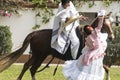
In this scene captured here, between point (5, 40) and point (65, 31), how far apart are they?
7393 millimetres

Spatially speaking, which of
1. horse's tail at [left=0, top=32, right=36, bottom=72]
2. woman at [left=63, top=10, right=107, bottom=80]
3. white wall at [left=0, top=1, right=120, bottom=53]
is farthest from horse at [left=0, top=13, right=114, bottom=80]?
white wall at [left=0, top=1, right=120, bottom=53]

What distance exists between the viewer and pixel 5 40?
1834 centimetres

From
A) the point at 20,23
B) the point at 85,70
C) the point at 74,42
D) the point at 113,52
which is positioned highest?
the point at 85,70

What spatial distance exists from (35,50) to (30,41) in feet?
0.82

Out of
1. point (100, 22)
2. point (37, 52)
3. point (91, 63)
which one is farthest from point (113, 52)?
point (91, 63)

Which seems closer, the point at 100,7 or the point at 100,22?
the point at 100,22

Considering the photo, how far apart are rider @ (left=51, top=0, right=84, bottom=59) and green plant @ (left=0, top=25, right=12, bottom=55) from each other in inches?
278

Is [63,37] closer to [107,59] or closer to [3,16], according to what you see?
[107,59]

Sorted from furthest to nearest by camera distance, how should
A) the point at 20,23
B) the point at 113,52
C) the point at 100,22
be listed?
the point at 20,23 < the point at 113,52 < the point at 100,22

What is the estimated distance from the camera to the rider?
1106 centimetres

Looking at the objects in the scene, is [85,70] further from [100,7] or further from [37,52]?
[100,7]

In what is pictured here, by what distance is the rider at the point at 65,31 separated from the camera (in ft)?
36.3

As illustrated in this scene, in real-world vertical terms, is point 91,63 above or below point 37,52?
above

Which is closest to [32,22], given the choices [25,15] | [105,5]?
[25,15]
